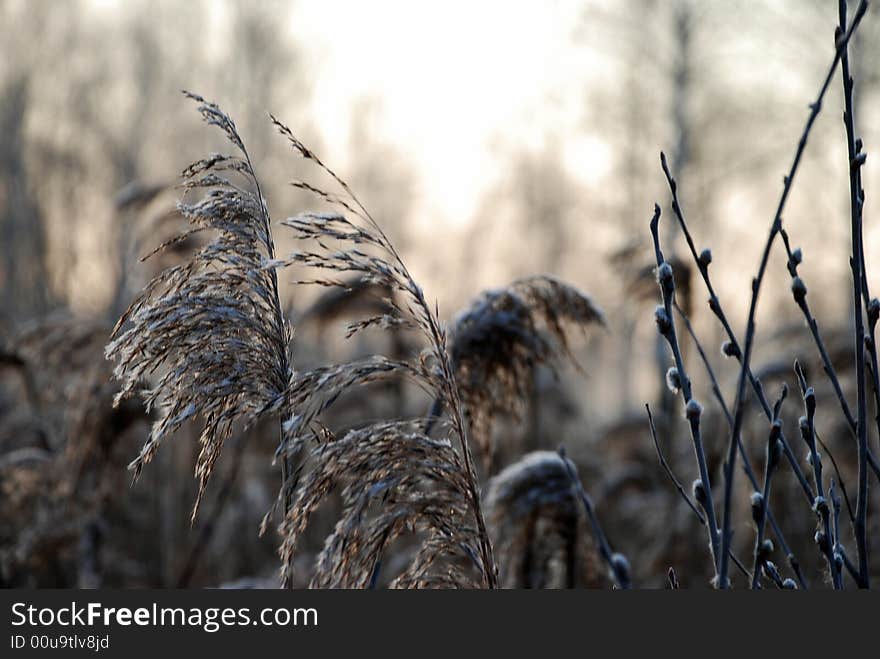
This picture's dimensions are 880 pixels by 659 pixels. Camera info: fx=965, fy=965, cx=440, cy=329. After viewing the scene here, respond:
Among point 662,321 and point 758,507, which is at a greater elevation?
point 662,321

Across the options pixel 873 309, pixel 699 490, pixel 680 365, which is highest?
pixel 873 309

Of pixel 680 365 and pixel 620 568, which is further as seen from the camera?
pixel 620 568

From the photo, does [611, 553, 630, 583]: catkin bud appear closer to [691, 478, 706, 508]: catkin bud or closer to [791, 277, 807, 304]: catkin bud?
[691, 478, 706, 508]: catkin bud

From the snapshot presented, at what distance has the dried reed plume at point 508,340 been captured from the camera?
9.58ft

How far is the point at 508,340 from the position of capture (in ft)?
9.68

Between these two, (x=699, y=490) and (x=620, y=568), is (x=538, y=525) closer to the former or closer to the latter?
(x=620, y=568)

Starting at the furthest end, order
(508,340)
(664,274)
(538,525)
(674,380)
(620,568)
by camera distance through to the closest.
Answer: (538,525) < (508,340) < (620,568) < (674,380) < (664,274)

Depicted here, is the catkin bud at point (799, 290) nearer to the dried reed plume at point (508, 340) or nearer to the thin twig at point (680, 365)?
the thin twig at point (680, 365)

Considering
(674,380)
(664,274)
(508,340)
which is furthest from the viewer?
(508,340)

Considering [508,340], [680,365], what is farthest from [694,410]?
[508,340]

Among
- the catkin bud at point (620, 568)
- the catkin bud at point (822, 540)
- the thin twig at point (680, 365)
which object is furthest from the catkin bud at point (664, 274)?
the catkin bud at point (620, 568)

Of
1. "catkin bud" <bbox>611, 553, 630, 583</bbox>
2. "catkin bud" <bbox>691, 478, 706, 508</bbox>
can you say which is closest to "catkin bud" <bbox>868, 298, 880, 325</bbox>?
"catkin bud" <bbox>691, 478, 706, 508</bbox>

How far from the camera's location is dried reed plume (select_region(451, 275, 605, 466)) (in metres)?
2.92

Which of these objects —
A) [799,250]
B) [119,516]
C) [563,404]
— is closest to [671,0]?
[563,404]
